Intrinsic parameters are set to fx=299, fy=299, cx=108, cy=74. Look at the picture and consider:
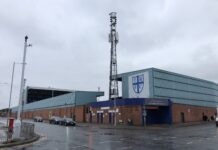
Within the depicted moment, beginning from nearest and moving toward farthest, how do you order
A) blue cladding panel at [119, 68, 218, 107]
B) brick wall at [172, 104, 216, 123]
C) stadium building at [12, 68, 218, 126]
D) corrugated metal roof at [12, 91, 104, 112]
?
stadium building at [12, 68, 218, 126], brick wall at [172, 104, 216, 123], blue cladding panel at [119, 68, 218, 107], corrugated metal roof at [12, 91, 104, 112]

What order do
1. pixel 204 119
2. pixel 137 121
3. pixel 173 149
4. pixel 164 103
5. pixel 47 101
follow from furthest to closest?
pixel 47 101 → pixel 204 119 → pixel 164 103 → pixel 137 121 → pixel 173 149

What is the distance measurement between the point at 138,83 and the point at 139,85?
483mm

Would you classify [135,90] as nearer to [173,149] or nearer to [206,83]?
[206,83]

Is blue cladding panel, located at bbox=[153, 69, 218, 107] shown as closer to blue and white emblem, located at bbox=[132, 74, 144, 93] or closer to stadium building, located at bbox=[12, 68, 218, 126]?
stadium building, located at bbox=[12, 68, 218, 126]

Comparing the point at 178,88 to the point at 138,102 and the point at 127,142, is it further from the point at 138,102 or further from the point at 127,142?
the point at 127,142

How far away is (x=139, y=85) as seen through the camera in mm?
59594

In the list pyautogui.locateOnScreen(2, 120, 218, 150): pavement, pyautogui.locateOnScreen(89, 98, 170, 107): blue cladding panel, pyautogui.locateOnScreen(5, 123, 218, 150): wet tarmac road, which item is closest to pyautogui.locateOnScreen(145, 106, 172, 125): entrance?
pyautogui.locateOnScreen(89, 98, 170, 107): blue cladding panel

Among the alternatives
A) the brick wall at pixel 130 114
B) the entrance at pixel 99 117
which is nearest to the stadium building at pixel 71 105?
the entrance at pixel 99 117

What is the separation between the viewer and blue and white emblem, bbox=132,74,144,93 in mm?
59041

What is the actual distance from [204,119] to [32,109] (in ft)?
248

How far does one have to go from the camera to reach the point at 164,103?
181ft

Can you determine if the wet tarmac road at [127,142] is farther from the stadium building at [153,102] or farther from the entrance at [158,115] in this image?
the entrance at [158,115]

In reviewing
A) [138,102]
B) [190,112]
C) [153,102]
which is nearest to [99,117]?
[138,102]

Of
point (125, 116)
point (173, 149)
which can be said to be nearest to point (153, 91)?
point (125, 116)
